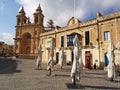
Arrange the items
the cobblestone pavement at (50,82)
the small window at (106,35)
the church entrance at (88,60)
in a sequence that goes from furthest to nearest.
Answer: the church entrance at (88,60) → the small window at (106,35) → the cobblestone pavement at (50,82)

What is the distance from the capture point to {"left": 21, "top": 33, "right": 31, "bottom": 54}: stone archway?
5403 centimetres

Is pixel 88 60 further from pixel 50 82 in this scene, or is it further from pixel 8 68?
pixel 50 82

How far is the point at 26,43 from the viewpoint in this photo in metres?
55.1

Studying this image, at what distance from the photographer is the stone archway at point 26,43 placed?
54.0m

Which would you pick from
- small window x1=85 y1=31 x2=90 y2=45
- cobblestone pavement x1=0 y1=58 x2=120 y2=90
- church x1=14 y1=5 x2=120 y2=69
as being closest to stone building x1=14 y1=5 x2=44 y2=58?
church x1=14 y1=5 x2=120 y2=69

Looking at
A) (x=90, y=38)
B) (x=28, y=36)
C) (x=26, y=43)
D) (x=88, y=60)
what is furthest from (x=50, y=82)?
(x=28, y=36)

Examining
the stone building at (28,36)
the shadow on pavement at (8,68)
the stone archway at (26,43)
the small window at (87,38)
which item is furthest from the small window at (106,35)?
the stone archway at (26,43)

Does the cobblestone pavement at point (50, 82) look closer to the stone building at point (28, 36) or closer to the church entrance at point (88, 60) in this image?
the church entrance at point (88, 60)

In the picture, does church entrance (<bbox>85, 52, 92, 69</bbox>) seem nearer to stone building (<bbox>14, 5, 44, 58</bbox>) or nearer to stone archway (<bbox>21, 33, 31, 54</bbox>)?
stone building (<bbox>14, 5, 44, 58</bbox>)

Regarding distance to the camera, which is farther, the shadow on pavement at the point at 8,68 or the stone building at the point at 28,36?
the stone building at the point at 28,36

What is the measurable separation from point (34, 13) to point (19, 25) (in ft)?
21.5

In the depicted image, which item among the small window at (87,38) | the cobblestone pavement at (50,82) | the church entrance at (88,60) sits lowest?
the cobblestone pavement at (50,82)

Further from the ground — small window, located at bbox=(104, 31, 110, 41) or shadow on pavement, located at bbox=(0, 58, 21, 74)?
small window, located at bbox=(104, 31, 110, 41)

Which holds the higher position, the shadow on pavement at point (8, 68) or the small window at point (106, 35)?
the small window at point (106, 35)
